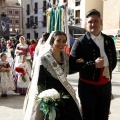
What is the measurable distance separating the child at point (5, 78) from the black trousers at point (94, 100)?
12.3 feet

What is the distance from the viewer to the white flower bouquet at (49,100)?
8.82 feet

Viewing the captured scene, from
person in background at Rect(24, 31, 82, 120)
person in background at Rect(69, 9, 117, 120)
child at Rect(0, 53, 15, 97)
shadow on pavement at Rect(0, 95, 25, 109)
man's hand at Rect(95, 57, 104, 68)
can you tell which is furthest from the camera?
child at Rect(0, 53, 15, 97)

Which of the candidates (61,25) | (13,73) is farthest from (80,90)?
(61,25)

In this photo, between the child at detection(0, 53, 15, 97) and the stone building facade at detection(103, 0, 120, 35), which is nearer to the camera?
the child at detection(0, 53, 15, 97)

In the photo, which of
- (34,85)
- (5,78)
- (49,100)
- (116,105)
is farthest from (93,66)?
(5,78)

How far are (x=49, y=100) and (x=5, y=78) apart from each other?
3.81 metres

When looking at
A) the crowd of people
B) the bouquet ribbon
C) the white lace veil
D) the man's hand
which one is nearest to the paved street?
the white lace veil

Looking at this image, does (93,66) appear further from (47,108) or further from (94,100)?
(47,108)

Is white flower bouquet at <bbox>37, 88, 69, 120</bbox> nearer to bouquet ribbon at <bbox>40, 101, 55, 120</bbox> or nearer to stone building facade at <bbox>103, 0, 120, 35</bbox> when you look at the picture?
bouquet ribbon at <bbox>40, 101, 55, 120</bbox>

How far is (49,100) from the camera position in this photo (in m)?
2.71

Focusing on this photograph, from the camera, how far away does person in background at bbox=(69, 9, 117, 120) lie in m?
2.68

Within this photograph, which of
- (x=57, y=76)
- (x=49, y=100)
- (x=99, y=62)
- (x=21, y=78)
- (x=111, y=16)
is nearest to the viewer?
(x=99, y=62)

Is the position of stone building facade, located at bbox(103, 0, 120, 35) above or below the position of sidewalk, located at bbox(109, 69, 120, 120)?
above

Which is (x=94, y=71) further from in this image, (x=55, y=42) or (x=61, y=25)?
(x=61, y=25)
